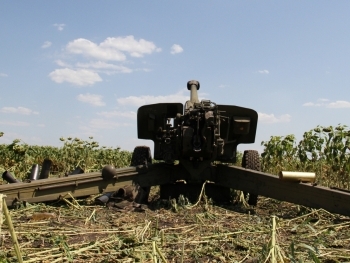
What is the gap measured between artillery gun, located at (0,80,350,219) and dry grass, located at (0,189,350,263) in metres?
0.21

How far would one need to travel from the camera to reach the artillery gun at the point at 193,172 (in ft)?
15.8

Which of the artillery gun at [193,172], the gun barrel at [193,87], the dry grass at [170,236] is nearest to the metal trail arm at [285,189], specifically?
the artillery gun at [193,172]

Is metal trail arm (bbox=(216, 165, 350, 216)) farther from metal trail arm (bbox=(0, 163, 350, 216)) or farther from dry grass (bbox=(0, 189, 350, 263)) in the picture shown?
dry grass (bbox=(0, 189, 350, 263))

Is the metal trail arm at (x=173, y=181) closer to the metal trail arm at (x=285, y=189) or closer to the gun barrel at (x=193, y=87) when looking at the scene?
the metal trail arm at (x=285, y=189)

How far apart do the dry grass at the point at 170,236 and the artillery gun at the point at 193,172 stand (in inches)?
8.2

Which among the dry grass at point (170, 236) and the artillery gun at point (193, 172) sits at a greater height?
the artillery gun at point (193, 172)

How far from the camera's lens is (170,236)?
134 inches

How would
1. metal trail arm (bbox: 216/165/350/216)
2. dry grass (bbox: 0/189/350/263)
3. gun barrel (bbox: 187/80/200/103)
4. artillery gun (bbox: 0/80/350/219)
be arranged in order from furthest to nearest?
gun barrel (bbox: 187/80/200/103) → artillery gun (bbox: 0/80/350/219) → metal trail arm (bbox: 216/165/350/216) → dry grass (bbox: 0/189/350/263)

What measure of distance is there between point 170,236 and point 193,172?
2539mm

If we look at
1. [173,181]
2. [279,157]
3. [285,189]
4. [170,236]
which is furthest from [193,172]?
[279,157]

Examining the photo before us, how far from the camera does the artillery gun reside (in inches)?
189

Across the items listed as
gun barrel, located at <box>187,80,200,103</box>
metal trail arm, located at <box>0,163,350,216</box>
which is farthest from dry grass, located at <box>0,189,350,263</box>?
gun barrel, located at <box>187,80,200,103</box>

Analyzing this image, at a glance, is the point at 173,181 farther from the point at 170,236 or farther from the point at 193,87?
the point at 170,236

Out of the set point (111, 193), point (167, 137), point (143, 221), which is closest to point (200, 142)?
point (167, 137)
